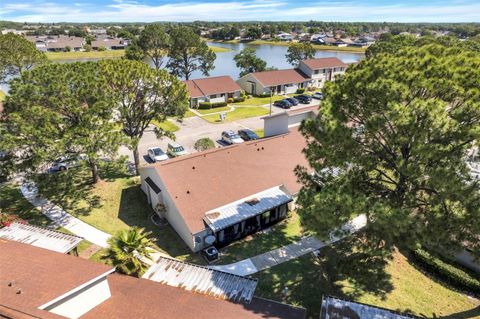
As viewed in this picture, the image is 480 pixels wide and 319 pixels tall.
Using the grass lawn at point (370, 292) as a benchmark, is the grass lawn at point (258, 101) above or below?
above

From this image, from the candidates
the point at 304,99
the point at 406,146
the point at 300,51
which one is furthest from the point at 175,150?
the point at 300,51

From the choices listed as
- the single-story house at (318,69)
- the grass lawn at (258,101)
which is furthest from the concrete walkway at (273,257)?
the single-story house at (318,69)

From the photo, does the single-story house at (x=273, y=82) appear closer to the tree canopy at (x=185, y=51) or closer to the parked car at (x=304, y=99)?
the parked car at (x=304, y=99)

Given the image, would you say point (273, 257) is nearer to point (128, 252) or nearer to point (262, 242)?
point (262, 242)

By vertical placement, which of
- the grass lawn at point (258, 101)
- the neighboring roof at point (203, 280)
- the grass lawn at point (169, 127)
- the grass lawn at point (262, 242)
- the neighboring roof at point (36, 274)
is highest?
the neighboring roof at point (36, 274)

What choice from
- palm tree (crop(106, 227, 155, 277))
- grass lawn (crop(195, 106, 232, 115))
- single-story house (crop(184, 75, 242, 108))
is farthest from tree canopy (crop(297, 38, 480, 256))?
single-story house (crop(184, 75, 242, 108))

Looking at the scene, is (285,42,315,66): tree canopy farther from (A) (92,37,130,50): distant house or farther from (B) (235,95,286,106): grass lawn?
(A) (92,37,130,50): distant house

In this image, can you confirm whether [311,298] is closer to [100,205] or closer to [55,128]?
[100,205]
